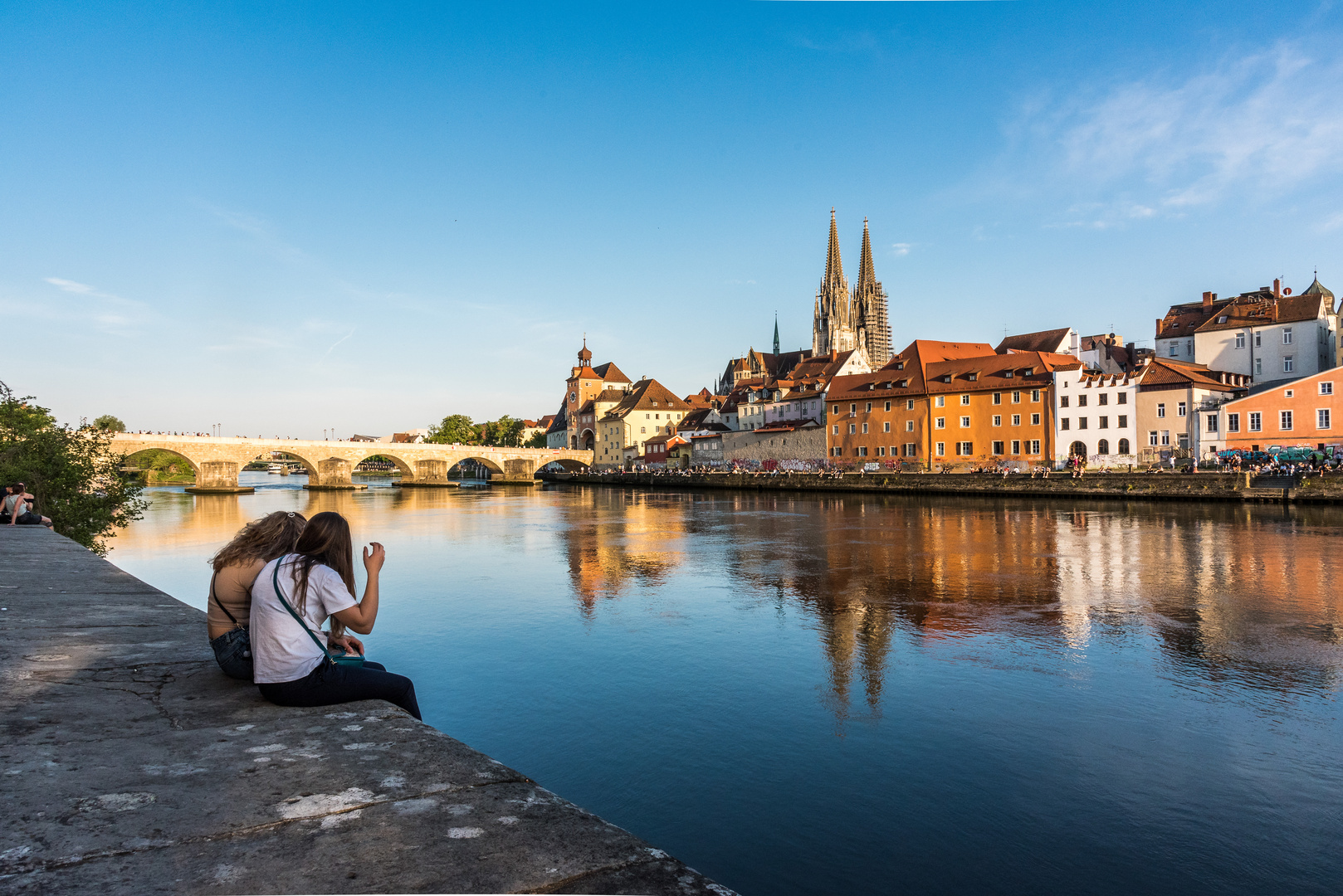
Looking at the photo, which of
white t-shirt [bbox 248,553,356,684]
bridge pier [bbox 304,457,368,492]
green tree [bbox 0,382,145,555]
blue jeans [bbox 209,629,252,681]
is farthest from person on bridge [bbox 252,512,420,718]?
bridge pier [bbox 304,457,368,492]

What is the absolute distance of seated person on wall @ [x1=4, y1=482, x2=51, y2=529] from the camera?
15992mm

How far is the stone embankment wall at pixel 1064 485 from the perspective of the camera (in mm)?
40156

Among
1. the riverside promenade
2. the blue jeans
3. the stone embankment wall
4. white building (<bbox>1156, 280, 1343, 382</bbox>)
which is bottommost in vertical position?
the stone embankment wall

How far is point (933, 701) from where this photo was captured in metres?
9.62

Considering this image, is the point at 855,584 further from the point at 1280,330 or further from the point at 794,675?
the point at 1280,330

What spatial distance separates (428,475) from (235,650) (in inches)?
3656

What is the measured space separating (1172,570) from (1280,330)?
5224 cm

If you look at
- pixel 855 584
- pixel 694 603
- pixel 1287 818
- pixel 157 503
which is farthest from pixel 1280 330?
pixel 157 503

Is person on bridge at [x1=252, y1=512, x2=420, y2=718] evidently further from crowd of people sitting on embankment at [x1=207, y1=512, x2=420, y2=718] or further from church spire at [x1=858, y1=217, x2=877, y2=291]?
church spire at [x1=858, y1=217, x2=877, y2=291]

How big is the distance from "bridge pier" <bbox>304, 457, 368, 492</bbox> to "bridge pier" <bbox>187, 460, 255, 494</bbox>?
9.40 meters

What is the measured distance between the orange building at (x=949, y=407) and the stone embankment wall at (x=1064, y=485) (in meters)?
6.01

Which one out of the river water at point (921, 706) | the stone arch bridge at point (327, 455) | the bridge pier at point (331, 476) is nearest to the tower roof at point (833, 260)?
the stone arch bridge at point (327, 455)

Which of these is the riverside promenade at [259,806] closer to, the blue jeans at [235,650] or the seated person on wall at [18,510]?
the blue jeans at [235,650]

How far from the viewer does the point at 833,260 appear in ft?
433
